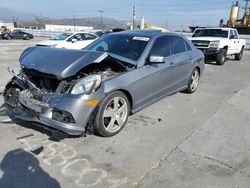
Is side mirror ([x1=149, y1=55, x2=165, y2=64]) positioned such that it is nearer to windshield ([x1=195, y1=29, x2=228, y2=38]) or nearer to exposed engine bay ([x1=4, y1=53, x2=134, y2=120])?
exposed engine bay ([x1=4, y1=53, x2=134, y2=120])

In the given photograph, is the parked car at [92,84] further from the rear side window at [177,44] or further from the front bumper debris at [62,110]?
the rear side window at [177,44]

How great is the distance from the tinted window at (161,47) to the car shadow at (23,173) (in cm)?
276

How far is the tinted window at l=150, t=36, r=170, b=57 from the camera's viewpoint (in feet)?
15.6

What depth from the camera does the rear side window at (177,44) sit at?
17.9ft

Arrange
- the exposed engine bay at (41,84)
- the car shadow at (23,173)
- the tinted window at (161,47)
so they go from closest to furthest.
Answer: the car shadow at (23,173), the exposed engine bay at (41,84), the tinted window at (161,47)

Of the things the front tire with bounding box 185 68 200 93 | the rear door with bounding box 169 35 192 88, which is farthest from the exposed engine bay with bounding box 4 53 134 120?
the front tire with bounding box 185 68 200 93

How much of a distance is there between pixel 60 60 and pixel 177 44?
2.93 m

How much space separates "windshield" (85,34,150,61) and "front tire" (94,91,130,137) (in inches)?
34.9

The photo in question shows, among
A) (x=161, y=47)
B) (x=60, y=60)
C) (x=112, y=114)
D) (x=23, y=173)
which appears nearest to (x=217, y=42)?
(x=161, y=47)

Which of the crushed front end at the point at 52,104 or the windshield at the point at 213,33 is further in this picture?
the windshield at the point at 213,33

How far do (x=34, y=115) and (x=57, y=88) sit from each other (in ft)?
1.65

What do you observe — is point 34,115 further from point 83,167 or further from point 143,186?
point 143,186

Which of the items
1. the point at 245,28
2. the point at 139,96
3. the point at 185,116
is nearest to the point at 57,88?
the point at 139,96

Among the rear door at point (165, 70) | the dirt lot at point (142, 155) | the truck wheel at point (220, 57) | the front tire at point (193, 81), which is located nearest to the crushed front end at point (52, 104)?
the dirt lot at point (142, 155)
